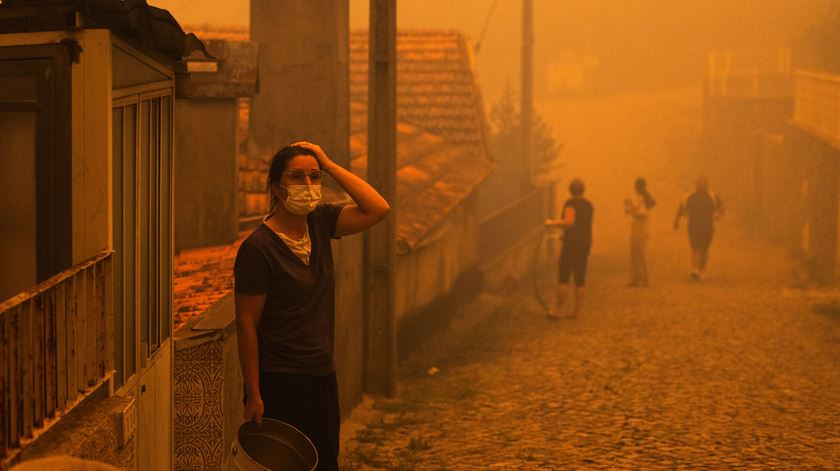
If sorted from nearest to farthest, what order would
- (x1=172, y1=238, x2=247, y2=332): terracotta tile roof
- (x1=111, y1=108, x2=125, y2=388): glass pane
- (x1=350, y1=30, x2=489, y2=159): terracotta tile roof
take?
(x1=111, y1=108, x2=125, y2=388): glass pane, (x1=172, y1=238, x2=247, y2=332): terracotta tile roof, (x1=350, y1=30, x2=489, y2=159): terracotta tile roof

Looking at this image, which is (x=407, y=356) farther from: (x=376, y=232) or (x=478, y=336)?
(x=376, y=232)

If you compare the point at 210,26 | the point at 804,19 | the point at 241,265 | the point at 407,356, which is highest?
the point at 804,19

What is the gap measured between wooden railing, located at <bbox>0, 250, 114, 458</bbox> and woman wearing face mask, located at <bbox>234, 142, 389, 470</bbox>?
686 mm

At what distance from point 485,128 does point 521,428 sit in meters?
12.9

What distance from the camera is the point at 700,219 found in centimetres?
1966

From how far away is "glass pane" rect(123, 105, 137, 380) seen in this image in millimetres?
4902

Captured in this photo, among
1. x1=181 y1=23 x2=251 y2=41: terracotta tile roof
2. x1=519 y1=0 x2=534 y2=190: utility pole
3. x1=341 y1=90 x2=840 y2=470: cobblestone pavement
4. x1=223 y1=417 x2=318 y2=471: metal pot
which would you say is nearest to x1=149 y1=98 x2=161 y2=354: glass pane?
x1=223 y1=417 x2=318 y2=471: metal pot

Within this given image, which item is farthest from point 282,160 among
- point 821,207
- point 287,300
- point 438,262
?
point 821,207

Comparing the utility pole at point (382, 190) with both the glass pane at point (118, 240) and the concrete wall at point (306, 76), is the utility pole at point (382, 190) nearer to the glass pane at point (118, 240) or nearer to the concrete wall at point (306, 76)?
the concrete wall at point (306, 76)

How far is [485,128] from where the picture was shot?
2203 cm

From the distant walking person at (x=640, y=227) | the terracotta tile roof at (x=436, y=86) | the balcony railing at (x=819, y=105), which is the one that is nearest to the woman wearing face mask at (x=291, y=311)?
the distant walking person at (x=640, y=227)

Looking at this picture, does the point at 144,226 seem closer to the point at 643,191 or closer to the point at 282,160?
the point at 282,160

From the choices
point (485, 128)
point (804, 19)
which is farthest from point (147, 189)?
point (804, 19)

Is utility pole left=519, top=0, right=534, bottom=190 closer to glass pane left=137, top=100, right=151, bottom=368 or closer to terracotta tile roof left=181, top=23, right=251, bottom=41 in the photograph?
terracotta tile roof left=181, top=23, right=251, bottom=41
